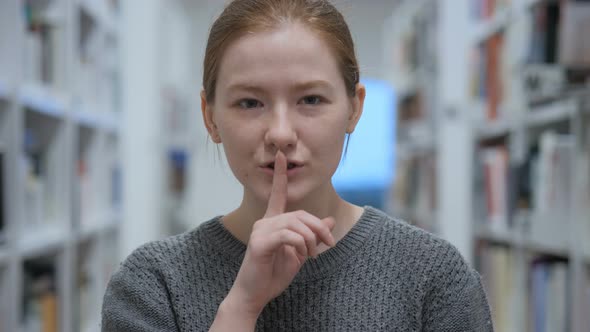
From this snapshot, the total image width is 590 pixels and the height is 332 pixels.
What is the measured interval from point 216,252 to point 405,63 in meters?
4.10

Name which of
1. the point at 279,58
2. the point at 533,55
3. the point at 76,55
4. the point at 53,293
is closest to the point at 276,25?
the point at 279,58

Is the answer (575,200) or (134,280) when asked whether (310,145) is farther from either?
(575,200)

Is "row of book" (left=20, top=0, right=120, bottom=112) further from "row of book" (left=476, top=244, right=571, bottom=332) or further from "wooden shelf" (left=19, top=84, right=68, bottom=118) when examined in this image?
"row of book" (left=476, top=244, right=571, bottom=332)

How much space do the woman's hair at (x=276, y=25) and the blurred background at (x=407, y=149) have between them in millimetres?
89

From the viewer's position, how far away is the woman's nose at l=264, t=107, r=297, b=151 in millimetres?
841

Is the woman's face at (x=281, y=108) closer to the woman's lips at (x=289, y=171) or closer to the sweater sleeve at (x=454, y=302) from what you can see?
the woman's lips at (x=289, y=171)

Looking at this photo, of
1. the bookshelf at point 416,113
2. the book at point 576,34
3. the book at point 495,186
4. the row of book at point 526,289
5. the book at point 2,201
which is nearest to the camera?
the book at point 576,34

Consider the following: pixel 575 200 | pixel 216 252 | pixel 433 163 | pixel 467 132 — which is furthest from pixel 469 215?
pixel 216 252

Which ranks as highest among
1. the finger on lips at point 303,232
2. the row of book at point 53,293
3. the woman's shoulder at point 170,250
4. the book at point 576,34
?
the book at point 576,34

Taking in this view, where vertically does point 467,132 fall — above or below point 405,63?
below

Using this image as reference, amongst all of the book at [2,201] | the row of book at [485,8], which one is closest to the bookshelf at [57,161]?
the book at [2,201]

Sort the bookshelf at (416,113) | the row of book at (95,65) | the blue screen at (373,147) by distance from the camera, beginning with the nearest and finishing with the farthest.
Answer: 1. the row of book at (95,65)
2. the bookshelf at (416,113)
3. the blue screen at (373,147)

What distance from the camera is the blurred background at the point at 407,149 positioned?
1997 mm

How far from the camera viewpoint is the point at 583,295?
76.1 inches
